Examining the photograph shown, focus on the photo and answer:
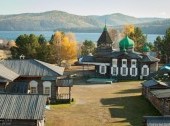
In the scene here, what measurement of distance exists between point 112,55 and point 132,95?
1822 centimetres

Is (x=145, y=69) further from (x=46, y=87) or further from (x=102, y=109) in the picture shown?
(x=102, y=109)

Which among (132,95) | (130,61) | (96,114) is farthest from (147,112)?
(130,61)

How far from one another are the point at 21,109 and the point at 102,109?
14.5 metres

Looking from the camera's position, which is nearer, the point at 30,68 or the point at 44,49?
the point at 30,68

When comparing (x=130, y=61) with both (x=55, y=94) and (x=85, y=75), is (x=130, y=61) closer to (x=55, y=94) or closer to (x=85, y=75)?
(x=85, y=75)

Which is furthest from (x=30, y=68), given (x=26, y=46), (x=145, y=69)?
(x=26, y=46)

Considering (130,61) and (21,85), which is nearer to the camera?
(21,85)

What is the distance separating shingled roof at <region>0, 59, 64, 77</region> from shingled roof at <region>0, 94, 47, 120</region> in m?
14.0

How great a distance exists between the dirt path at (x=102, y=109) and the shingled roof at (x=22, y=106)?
654 centimetres

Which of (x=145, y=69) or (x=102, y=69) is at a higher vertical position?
(x=145, y=69)

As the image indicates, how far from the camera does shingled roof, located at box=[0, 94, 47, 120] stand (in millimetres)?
26406

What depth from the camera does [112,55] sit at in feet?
216

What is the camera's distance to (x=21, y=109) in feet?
88.2

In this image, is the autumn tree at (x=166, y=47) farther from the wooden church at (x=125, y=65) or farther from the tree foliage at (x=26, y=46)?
the tree foliage at (x=26, y=46)
